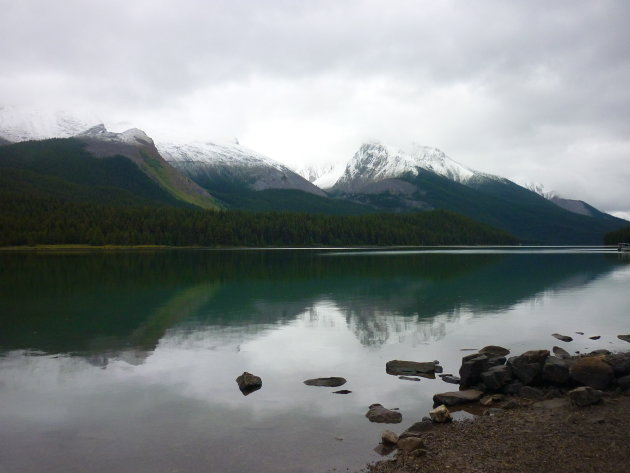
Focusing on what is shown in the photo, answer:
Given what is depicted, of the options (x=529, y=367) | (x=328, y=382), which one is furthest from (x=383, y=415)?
(x=529, y=367)

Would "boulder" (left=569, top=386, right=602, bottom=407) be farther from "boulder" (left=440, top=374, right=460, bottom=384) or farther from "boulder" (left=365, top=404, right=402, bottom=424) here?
"boulder" (left=365, top=404, right=402, bottom=424)

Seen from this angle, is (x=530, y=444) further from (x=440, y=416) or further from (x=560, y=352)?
(x=560, y=352)

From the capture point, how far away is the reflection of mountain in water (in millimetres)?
39219

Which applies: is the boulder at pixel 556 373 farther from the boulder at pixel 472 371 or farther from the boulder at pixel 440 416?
the boulder at pixel 440 416

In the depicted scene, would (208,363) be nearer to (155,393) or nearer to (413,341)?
(155,393)

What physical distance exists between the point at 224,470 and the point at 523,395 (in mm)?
15077

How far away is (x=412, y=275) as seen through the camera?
94125mm

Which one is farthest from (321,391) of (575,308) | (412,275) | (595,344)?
(412,275)

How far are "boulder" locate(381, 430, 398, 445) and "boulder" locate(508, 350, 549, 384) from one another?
9828 mm

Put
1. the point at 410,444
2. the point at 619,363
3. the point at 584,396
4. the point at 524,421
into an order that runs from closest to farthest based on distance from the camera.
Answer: the point at 410,444
the point at 524,421
the point at 584,396
the point at 619,363

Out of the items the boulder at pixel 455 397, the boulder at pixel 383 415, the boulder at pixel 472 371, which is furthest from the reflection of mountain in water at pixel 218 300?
the boulder at pixel 383 415

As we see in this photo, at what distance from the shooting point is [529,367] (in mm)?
25344

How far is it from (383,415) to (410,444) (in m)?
3.62

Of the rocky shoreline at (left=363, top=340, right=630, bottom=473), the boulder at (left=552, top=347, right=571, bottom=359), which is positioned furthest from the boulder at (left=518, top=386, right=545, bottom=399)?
the boulder at (left=552, top=347, right=571, bottom=359)
